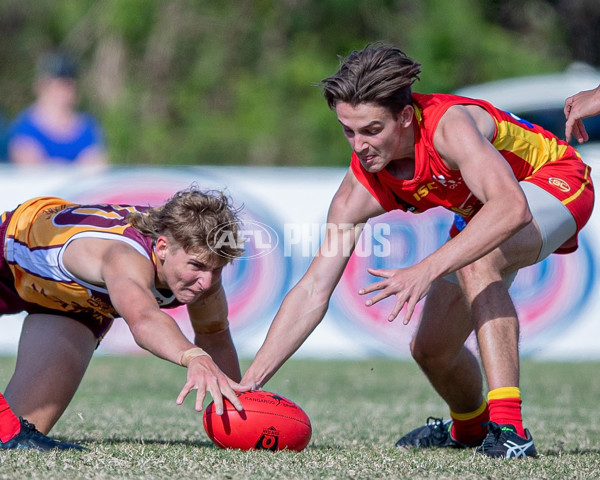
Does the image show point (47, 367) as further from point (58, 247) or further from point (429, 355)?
point (429, 355)

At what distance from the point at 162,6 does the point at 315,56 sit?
→ 2990 mm

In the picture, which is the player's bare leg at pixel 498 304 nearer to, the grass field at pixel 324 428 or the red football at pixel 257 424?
the grass field at pixel 324 428

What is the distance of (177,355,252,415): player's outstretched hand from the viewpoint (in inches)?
149

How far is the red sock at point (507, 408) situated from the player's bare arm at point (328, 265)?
958 mm

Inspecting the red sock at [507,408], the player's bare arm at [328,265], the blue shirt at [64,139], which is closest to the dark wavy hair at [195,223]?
the player's bare arm at [328,265]

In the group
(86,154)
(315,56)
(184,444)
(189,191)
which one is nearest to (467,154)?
(189,191)

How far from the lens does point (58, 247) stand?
453cm

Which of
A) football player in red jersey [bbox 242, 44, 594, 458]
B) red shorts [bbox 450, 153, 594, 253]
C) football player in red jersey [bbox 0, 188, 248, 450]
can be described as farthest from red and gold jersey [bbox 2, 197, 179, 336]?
red shorts [bbox 450, 153, 594, 253]

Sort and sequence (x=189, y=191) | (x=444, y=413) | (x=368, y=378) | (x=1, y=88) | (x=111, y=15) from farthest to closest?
(x=1, y=88)
(x=111, y=15)
(x=368, y=378)
(x=444, y=413)
(x=189, y=191)

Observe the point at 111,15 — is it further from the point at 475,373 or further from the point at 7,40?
the point at 475,373

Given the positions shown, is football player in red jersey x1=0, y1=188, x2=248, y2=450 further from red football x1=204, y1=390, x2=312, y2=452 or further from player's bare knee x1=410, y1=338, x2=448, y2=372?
player's bare knee x1=410, y1=338, x2=448, y2=372

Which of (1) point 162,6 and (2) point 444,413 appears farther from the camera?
(1) point 162,6

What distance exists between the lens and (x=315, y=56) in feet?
59.7

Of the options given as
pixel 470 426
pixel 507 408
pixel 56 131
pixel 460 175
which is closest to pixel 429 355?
pixel 470 426
